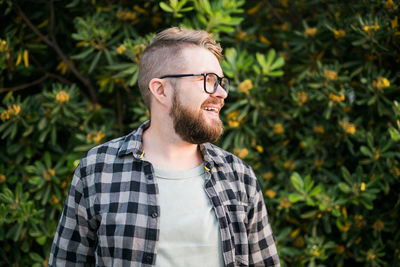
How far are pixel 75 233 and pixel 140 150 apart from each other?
405 millimetres

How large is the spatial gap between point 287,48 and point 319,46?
0.26 m

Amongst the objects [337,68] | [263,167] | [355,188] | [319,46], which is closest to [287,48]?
[319,46]

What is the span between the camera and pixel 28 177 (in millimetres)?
2436

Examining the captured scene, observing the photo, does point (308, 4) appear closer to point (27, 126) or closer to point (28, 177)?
point (27, 126)

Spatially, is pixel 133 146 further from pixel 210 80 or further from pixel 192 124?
pixel 210 80

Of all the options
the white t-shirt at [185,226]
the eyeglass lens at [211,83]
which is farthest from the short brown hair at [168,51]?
the white t-shirt at [185,226]

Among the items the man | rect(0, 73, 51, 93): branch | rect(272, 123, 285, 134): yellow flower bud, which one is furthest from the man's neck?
rect(0, 73, 51, 93): branch

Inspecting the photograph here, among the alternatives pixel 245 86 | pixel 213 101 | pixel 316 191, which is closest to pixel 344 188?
pixel 316 191

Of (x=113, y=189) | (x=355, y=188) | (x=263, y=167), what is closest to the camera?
(x=113, y=189)

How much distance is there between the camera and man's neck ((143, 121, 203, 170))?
1515 mm

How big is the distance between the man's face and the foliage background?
2.87ft

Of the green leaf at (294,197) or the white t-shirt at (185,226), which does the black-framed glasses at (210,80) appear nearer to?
the white t-shirt at (185,226)

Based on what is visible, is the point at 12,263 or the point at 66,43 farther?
the point at 66,43

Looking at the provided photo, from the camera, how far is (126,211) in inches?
54.7
